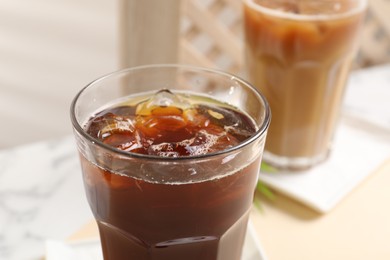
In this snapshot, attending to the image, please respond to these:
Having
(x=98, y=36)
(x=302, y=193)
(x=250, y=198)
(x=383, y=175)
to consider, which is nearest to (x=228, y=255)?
(x=250, y=198)

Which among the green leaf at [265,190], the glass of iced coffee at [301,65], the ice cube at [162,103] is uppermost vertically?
the ice cube at [162,103]

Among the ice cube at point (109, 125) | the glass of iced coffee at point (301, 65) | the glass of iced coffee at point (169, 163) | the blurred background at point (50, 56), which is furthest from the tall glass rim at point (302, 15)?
the blurred background at point (50, 56)

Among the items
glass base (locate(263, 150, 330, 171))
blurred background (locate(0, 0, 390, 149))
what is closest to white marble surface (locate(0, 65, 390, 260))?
glass base (locate(263, 150, 330, 171))

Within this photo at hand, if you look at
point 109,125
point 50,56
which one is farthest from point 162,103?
point 50,56

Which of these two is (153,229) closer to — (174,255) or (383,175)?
(174,255)

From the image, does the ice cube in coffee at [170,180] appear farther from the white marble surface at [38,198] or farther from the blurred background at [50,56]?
the blurred background at [50,56]

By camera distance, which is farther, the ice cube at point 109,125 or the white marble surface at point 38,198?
the white marble surface at point 38,198
